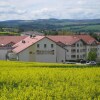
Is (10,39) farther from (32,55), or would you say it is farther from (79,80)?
(79,80)

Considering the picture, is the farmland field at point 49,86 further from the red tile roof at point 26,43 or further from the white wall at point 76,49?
the white wall at point 76,49

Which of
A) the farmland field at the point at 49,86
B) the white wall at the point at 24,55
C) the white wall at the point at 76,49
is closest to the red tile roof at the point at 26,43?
the white wall at the point at 24,55

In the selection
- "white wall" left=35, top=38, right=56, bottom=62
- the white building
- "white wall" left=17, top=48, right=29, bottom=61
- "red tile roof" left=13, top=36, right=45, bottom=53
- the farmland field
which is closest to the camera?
the farmland field

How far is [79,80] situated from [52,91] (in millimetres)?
6209

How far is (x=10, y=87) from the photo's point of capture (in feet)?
85.6

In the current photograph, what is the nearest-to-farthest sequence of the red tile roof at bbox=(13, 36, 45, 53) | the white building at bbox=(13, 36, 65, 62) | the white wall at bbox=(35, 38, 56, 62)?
the white building at bbox=(13, 36, 65, 62) → the red tile roof at bbox=(13, 36, 45, 53) → the white wall at bbox=(35, 38, 56, 62)

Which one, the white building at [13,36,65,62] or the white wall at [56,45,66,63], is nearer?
the white building at [13,36,65,62]

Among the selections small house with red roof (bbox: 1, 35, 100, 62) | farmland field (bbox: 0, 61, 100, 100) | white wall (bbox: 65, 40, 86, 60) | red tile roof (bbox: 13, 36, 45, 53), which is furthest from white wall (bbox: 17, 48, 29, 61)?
farmland field (bbox: 0, 61, 100, 100)

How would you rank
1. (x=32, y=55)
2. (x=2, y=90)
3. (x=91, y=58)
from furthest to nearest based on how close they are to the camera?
(x=91, y=58), (x=32, y=55), (x=2, y=90)

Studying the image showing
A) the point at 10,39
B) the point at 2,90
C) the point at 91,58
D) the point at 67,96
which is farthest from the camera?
the point at 10,39

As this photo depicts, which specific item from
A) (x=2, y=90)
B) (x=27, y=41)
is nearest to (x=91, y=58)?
(x=27, y=41)

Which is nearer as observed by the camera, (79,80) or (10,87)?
(10,87)

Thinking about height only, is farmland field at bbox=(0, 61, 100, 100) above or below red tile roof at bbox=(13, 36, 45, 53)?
below

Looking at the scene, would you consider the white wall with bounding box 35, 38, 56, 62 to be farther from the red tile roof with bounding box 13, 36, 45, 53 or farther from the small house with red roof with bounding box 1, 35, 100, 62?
the red tile roof with bounding box 13, 36, 45, 53
